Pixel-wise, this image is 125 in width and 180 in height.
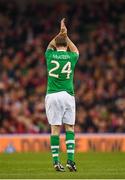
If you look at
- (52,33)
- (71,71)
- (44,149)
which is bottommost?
(44,149)

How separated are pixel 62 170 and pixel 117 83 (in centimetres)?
1607

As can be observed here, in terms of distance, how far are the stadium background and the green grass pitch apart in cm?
→ 652

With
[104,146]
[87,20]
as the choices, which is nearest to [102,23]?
[87,20]

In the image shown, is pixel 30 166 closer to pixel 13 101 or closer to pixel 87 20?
pixel 13 101

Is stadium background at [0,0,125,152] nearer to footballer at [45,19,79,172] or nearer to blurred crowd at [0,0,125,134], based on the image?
blurred crowd at [0,0,125,134]

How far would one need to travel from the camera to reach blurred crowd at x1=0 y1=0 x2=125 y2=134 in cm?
2869

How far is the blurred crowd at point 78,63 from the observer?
28.7m

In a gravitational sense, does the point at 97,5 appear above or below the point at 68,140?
above

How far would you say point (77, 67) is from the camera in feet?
104

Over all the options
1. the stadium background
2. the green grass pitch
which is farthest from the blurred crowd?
the green grass pitch

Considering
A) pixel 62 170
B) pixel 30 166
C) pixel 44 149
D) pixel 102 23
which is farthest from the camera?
pixel 102 23

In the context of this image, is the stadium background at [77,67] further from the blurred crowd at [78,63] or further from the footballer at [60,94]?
the footballer at [60,94]

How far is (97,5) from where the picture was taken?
34.3 metres

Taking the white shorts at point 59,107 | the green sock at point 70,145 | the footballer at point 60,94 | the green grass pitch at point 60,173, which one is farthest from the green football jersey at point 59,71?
the green grass pitch at point 60,173
